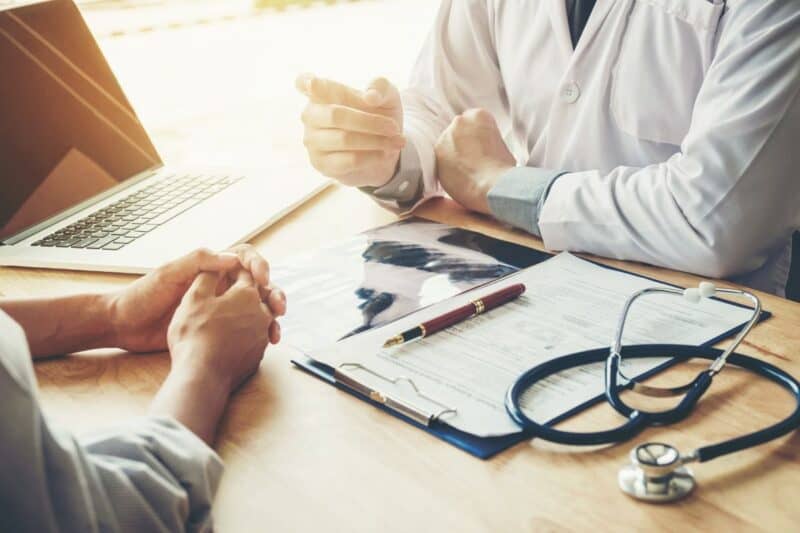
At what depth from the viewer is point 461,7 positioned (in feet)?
4.37

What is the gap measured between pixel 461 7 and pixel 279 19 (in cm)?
94

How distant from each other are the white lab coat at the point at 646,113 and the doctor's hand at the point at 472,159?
0.10ft

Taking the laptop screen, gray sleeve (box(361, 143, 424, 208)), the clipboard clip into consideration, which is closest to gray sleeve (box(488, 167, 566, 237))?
gray sleeve (box(361, 143, 424, 208))

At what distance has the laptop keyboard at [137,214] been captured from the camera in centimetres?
107

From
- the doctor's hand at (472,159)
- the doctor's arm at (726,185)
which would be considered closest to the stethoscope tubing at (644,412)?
the doctor's arm at (726,185)

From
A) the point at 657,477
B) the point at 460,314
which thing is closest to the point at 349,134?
the point at 460,314

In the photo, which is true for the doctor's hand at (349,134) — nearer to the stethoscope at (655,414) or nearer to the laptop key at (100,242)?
the laptop key at (100,242)

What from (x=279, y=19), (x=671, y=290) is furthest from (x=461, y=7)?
(x=279, y=19)

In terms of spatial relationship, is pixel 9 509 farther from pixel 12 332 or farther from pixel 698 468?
pixel 698 468

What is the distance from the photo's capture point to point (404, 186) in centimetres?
112

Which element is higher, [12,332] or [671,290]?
[12,332]

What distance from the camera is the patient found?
16.7 inches

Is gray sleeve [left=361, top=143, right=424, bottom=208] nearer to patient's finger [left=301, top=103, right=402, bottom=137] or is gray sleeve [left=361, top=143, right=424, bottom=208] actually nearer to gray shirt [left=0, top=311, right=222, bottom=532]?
patient's finger [left=301, top=103, right=402, bottom=137]

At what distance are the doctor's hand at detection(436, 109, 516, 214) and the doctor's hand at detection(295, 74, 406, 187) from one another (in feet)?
0.27
